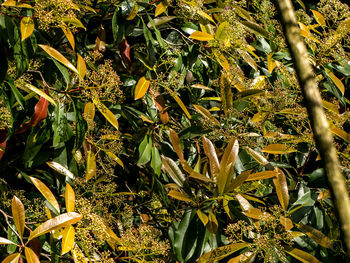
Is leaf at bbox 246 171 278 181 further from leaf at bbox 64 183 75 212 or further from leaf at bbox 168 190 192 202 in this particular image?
leaf at bbox 64 183 75 212

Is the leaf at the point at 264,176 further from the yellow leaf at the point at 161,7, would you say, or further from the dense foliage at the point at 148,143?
the yellow leaf at the point at 161,7

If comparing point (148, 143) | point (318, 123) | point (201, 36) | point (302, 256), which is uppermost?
point (318, 123)

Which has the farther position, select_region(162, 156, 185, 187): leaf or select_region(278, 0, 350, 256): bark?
select_region(162, 156, 185, 187): leaf

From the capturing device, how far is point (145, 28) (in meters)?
1.52

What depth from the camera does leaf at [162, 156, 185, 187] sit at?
1.41 m

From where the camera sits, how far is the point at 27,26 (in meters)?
1.16

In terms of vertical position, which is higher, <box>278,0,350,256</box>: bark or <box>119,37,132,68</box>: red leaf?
<box>278,0,350,256</box>: bark

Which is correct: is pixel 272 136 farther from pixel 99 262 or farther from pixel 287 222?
pixel 99 262

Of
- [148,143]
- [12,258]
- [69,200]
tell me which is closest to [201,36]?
[148,143]

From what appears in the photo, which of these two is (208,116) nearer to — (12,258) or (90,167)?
(90,167)

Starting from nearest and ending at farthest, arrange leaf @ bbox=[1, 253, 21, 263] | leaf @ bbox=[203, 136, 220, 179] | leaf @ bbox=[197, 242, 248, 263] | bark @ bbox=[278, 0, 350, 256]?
bark @ bbox=[278, 0, 350, 256] → leaf @ bbox=[1, 253, 21, 263] → leaf @ bbox=[197, 242, 248, 263] → leaf @ bbox=[203, 136, 220, 179]

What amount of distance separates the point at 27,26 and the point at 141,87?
472 millimetres

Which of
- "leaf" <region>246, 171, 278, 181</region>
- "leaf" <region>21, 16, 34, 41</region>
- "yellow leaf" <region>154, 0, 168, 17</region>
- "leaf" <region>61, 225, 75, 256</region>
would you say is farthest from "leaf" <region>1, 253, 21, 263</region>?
"yellow leaf" <region>154, 0, 168, 17</region>

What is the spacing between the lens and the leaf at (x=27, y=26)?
1.15 metres
